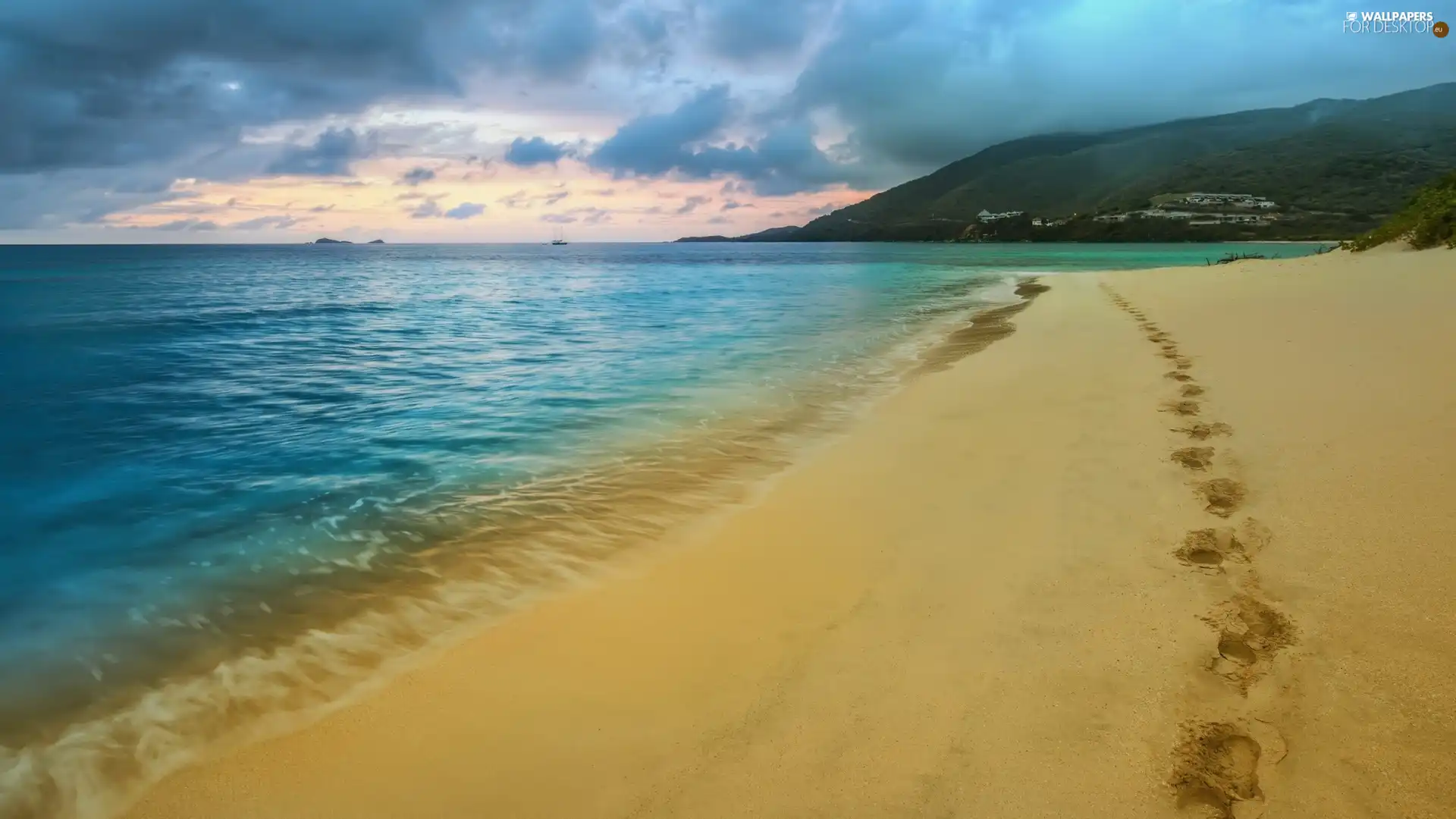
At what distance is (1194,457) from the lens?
208 inches

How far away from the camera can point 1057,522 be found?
4461mm

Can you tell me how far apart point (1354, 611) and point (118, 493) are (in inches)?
386

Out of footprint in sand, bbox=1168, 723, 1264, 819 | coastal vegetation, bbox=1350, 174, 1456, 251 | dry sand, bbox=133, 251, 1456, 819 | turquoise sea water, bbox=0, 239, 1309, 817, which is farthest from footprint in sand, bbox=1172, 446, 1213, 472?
coastal vegetation, bbox=1350, 174, 1456, 251

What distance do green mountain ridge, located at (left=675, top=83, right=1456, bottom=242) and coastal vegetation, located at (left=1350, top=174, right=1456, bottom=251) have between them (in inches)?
2945

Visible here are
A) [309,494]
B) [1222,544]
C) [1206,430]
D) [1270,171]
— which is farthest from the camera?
[1270,171]

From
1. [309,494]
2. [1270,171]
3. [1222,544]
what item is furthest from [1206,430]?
[1270,171]

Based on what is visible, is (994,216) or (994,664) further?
(994,216)

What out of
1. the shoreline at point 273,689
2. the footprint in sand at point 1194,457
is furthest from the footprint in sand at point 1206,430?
the shoreline at point 273,689

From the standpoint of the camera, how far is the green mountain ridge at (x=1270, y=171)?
297 ft

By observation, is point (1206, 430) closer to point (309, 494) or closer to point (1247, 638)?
point (1247, 638)

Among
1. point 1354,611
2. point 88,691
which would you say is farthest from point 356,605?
point 1354,611

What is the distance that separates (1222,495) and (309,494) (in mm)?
7652

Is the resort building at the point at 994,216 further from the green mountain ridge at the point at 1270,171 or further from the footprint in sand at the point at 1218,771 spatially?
the footprint in sand at the point at 1218,771

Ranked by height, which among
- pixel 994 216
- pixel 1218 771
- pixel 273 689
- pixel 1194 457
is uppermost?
pixel 994 216
